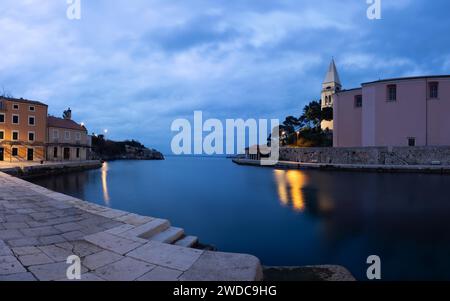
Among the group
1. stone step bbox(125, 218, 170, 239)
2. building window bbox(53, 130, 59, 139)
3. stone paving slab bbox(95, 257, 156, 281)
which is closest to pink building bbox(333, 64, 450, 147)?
stone step bbox(125, 218, 170, 239)

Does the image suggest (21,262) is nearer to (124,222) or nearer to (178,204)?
(124,222)

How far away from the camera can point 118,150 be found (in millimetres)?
75812

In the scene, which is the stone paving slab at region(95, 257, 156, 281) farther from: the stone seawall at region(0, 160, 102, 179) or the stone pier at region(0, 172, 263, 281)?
the stone seawall at region(0, 160, 102, 179)

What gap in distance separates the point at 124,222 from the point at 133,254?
1533 millimetres

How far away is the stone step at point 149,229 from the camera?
385cm

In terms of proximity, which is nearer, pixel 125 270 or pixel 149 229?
pixel 125 270

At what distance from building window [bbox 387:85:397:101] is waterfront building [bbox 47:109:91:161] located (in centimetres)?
3843

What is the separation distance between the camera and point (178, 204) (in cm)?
1197

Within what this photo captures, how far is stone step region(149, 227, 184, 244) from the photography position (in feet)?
12.9

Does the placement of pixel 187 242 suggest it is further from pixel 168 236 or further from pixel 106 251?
pixel 106 251

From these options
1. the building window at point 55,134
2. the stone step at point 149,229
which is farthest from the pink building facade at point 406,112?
the building window at point 55,134

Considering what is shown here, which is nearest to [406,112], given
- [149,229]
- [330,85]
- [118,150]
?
[330,85]

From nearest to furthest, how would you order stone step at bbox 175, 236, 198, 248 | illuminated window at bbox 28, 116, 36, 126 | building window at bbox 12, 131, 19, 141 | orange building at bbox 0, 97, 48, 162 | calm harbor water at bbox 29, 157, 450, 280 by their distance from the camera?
→ stone step at bbox 175, 236, 198, 248
calm harbor water at bbox 29, 157, 450, 280
orange building at bbox 0, 97, 48, 162
building window at bbox 12, 131, 19, 141
illuminated window at bbox 28, 116, 36, 126

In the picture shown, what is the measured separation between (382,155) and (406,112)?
5.95 m
